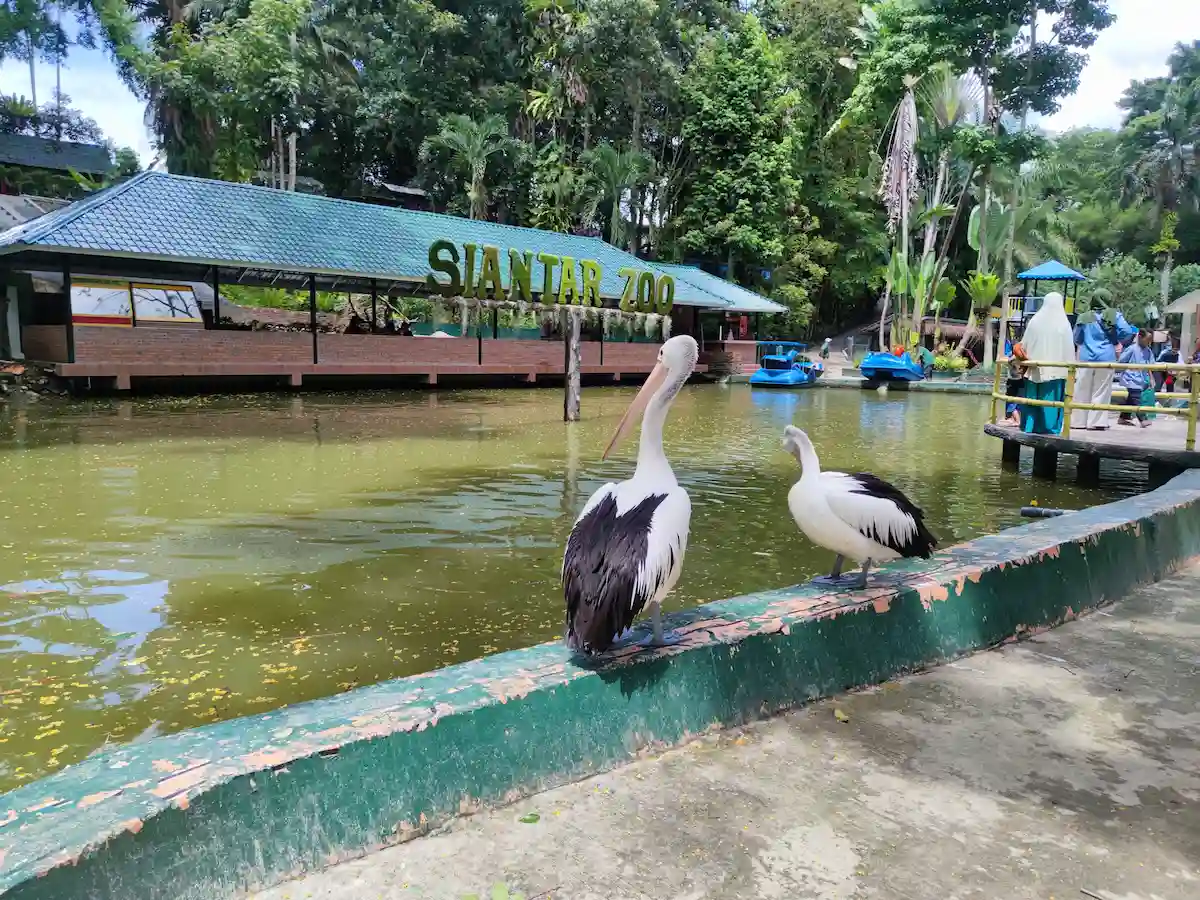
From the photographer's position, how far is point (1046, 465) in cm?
1078

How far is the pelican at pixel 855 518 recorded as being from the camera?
12.2 feet

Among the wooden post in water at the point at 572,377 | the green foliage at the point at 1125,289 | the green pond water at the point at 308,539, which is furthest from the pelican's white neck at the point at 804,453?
the green foliage at the point at 1125,289

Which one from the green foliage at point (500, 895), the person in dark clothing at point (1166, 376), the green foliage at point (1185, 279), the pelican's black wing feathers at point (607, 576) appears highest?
the green foliage at point (1185, 279)

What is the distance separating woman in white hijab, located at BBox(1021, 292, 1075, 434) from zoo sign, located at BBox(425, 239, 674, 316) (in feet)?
44.5

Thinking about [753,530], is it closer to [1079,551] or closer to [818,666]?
[1079,551]

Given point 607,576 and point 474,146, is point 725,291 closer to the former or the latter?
point 474,146

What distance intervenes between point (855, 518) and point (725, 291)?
30045mm

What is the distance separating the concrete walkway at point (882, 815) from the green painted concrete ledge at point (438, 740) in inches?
4.1

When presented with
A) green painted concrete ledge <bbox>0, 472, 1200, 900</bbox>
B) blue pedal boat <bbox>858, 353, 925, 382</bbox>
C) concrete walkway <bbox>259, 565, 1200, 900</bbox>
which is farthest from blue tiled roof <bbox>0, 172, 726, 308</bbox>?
concrete walkway <bbox>259, 565, 1200, 900</bbox>

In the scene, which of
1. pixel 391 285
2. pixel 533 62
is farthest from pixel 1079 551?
pixel 533 62

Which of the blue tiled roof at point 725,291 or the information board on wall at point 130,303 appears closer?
the information board on wall at point 130,303

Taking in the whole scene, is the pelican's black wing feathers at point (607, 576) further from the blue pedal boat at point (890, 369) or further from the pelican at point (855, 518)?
the blue pedal boat at point (890, 369)

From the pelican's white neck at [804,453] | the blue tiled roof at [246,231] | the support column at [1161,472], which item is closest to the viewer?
the pelican's white neck at [804,453]

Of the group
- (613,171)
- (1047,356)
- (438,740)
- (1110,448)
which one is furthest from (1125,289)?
(438,740)
